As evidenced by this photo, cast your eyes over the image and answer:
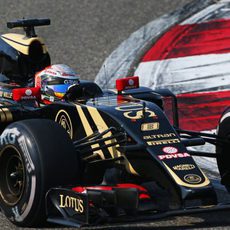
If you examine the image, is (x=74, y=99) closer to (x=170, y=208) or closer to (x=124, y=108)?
(x=124, y=108)

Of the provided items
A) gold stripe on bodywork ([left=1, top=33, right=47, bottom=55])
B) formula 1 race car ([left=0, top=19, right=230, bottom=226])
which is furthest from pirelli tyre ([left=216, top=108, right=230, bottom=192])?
gold stripe on bodywork ([left=1, top=33, right=47, bottom=55])

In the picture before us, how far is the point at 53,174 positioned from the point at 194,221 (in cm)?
139

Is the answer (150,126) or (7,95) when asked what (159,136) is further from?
(7,95)

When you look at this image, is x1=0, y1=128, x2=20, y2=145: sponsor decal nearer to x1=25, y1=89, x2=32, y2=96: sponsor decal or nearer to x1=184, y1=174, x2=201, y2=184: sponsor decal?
x1=25, y1=89, x2=32, y2=96: sponsor decal

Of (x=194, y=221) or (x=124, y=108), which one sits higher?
(x=124, y=108)

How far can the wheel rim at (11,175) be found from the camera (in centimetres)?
807

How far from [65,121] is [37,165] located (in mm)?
1101

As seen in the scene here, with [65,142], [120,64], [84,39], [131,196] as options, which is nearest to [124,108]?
[65,142]

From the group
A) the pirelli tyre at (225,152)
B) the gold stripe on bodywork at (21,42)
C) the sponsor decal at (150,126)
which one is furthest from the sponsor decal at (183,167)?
the gold stripe on bodywork at (21,42)

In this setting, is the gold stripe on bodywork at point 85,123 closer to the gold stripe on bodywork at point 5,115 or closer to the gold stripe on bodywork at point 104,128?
the gold stripe on bodywork at point 104,128

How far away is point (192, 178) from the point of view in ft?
24.9

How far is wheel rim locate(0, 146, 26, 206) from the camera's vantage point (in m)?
8.07

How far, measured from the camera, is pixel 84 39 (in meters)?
15.7

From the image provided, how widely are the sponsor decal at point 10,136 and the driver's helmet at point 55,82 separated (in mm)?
1257
